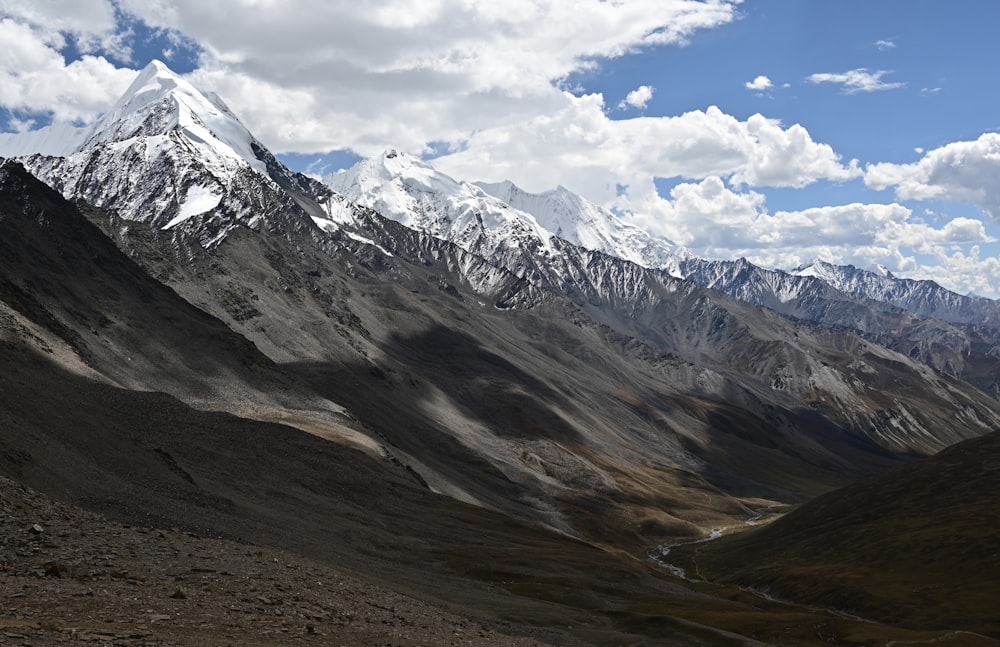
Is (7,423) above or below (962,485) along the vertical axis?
below

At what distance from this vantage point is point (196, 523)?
5803cm

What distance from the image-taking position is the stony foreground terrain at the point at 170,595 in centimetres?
2916

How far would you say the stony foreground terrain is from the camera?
95.7 ft

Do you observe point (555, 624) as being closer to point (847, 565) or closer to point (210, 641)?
point (210, 641)

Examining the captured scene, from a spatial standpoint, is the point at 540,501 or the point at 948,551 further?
the point at 540,501

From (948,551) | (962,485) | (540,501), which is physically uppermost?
(962,485)

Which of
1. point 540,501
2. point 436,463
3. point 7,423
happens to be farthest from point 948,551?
point 7,423

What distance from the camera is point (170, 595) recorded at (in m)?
35.2

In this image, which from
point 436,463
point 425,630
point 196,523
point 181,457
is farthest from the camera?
point 436,463

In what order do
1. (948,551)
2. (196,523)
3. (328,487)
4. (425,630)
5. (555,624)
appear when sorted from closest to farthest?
(425,630), (196,523), (555,624), (328,487), (948,551)

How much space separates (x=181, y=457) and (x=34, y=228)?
126091mm

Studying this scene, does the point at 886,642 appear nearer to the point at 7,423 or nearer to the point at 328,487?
the point at 328,487

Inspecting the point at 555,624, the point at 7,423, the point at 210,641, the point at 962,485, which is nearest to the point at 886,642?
the point at 555,624

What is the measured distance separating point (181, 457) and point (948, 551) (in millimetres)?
104512
